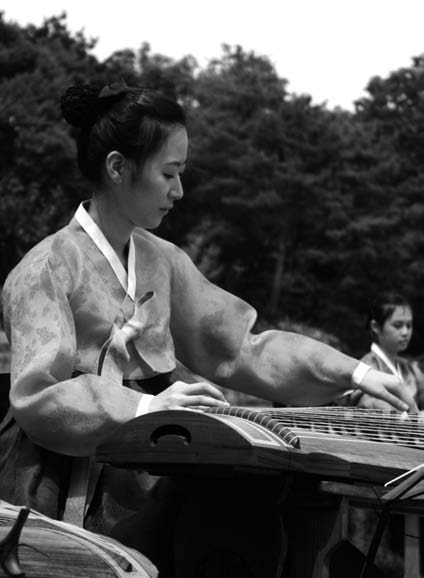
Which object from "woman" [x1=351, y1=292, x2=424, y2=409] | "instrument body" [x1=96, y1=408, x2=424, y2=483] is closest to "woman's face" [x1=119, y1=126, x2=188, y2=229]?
"instrument body" [x1=96, y1=408, x2=424, y2=483]

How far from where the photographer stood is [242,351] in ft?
10.6

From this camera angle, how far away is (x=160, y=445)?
7.13ft

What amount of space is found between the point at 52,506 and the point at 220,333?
2.57ft

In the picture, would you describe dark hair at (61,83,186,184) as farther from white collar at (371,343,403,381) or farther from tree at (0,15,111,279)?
tree at (0,15,111,279)

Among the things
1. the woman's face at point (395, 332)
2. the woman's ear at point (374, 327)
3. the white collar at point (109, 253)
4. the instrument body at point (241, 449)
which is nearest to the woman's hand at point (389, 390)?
the instrument body at point (241, 449)

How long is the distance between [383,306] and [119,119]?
3644 mm

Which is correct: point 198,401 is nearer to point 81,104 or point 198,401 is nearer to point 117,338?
point 117,338

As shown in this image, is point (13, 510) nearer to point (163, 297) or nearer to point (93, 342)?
point (93, 342)

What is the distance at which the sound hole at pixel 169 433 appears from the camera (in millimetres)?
2170

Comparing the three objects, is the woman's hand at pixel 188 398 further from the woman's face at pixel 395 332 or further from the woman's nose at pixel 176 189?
the woman's face at pixel 395 332

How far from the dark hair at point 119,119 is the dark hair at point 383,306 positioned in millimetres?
3531

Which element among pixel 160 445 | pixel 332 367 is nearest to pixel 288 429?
pixel 160 445

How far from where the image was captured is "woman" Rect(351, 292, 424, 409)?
6168 millimetres

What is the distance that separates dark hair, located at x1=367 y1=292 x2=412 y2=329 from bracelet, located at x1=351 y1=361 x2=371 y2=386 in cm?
330
